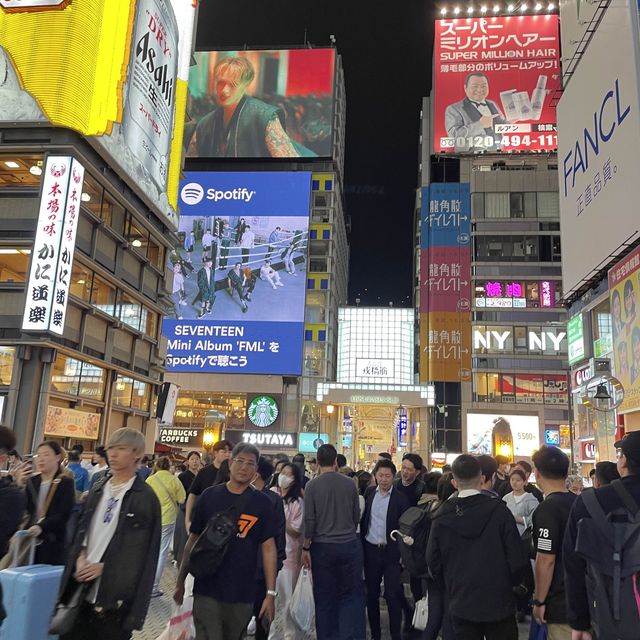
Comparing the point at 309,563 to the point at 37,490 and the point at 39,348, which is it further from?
the point at 39,348

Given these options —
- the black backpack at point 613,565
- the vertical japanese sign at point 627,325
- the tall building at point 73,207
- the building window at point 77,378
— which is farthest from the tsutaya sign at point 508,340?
the black backpack at point 613,565

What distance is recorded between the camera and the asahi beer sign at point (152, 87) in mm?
25469

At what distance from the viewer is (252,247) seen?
171 feet

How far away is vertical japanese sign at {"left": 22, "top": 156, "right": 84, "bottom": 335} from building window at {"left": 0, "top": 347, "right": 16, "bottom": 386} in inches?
65.1

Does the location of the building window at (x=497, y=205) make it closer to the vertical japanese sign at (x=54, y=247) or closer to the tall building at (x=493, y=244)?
the tall building at (x=493, y=244)

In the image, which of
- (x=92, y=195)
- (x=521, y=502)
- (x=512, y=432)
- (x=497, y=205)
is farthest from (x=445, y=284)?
(x=521, y=502)

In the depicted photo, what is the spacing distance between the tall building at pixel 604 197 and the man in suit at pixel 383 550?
379 inches

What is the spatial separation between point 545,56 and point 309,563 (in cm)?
5410

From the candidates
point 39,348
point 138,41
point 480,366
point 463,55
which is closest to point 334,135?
point 463,55

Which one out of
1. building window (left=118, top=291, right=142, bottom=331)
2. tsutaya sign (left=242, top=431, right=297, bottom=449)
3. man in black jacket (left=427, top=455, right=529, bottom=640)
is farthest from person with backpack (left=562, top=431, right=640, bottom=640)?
tsutaya sign (left=242, top=431, right=297, bottom=449)

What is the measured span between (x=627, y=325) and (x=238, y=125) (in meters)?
51.2

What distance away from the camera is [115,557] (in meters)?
3.59

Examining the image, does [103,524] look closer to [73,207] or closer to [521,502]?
[521,502]

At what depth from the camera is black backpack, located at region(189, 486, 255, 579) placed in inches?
150
